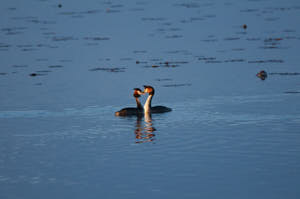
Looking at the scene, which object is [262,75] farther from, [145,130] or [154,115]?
[145,130]

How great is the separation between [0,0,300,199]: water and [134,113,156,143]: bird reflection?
5cm

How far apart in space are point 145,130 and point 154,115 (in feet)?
9.65

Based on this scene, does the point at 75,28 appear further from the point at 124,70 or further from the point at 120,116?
the point at 120,116

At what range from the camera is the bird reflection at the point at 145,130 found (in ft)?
65.3

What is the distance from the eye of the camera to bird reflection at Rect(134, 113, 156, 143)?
65.3ft

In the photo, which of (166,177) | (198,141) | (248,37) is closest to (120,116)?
(198,141)

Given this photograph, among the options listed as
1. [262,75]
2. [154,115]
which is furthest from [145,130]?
[262,75]

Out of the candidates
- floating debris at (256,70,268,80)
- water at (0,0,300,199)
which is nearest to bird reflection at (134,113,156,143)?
water at (0,0,300,199)

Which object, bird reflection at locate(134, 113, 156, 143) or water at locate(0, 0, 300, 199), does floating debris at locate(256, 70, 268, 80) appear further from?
bird reflection at locate(134, 113, 156, 143)

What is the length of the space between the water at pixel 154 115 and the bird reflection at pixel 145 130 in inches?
Answer: 1.9

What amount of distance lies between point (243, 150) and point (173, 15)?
50969 millimetres

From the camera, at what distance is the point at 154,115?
957 inches

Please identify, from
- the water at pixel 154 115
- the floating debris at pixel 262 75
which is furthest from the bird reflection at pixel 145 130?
the floating debris at pixel 262 75

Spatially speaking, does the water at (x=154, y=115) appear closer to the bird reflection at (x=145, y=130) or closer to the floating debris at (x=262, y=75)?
the bird reflection at (x=145, y=130)
